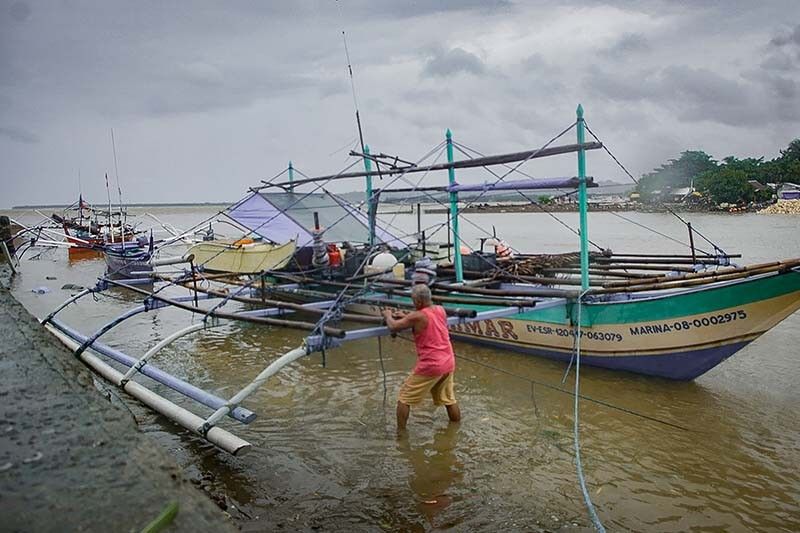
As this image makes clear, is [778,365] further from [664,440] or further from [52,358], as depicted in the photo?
[52,358]

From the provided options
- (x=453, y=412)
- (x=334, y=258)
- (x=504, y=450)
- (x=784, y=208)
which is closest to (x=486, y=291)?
(x=453, y=412)

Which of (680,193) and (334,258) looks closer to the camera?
(334,258)

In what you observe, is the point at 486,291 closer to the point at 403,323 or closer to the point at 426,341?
the point at 426,341

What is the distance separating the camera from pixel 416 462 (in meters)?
5.88

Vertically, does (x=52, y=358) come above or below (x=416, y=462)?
above

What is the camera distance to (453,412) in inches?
266

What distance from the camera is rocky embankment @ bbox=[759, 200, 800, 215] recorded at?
45000 millimetres

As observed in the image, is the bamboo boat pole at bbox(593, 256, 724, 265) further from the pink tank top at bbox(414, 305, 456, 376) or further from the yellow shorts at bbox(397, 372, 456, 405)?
the pink tank top at bbox(414, 305, 456, 376)

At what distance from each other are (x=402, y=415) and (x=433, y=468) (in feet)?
2.99

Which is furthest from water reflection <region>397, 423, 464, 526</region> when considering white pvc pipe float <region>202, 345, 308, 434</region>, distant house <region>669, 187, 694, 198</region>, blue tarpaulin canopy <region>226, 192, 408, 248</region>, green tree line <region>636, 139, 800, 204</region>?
distant house <region>669, 187, 694, 198</region>

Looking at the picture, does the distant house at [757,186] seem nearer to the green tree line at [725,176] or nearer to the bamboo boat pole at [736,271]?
the green tree line at [725,176]

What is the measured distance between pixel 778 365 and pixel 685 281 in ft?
9.21

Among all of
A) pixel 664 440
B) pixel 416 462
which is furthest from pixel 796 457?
pixel 416 462

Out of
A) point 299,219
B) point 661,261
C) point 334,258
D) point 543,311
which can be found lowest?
point 543,311
